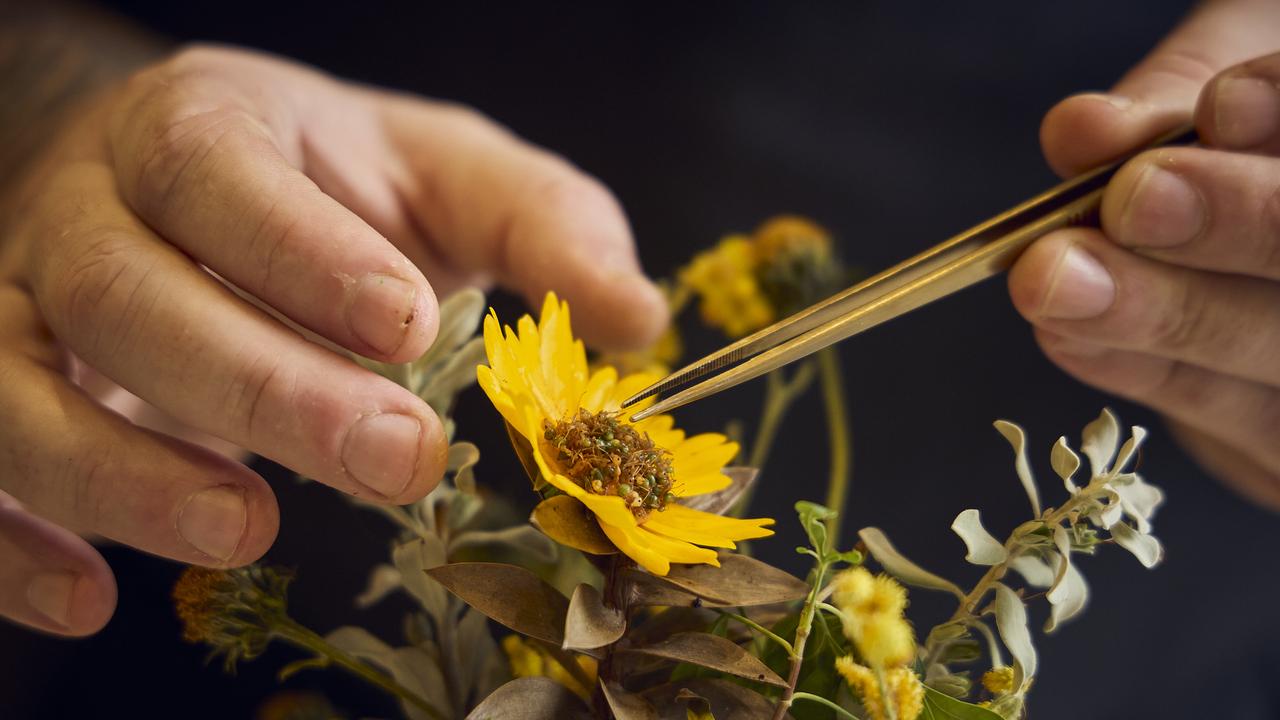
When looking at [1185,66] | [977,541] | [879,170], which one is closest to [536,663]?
[977,541]

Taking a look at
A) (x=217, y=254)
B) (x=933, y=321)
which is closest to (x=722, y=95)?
(x=933, y=321)

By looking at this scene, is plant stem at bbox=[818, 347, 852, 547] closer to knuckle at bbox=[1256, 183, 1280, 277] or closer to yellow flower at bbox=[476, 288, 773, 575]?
yellow flower at bbox=[476, 288, 773, 575]

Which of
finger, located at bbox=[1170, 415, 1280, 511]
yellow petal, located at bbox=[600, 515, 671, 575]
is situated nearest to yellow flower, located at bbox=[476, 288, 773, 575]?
yellow petal, located at bbox=[600, 515, 671, 575]

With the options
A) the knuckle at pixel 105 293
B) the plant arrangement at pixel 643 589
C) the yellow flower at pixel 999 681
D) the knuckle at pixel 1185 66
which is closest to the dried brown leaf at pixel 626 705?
the plant arrangement at pixel 643 589

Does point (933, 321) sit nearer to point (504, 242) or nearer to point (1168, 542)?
point (1168, 542)

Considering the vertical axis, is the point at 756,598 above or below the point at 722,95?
below

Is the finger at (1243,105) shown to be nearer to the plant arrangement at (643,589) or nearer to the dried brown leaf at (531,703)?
the plant arrangement at (643,589)
